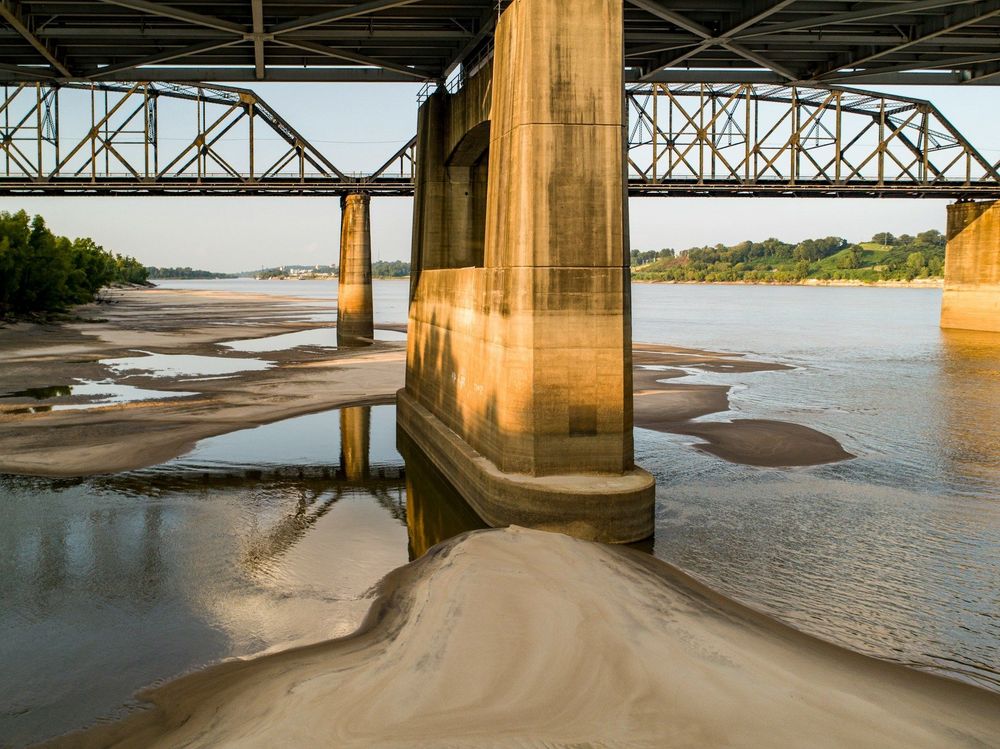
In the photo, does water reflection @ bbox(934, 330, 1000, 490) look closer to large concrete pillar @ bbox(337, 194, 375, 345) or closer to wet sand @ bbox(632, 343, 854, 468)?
wet sand @ bbox(632, 343, 854, 468)

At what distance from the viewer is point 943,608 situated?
12953 mm

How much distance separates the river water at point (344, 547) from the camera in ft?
37.4

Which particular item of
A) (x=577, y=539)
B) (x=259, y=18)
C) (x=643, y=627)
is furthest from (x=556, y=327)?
(x=259, y=18)

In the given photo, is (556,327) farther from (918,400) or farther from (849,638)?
(918,400)

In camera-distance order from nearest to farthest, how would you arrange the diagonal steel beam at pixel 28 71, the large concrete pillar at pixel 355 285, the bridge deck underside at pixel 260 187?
1. the diagonal steel beam at pixel 28 71
2. the large concrete pillar at pixel 355 285
3. the bridge deck underside at pixel 260 187

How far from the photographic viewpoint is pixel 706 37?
96.2 ft

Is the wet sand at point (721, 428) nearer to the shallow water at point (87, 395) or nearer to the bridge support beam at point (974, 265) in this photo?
the shallow water at point (87, 395)

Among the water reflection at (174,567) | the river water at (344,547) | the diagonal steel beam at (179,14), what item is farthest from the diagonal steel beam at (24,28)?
the water reflection at (174,567)

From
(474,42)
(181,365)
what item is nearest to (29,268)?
(181,365)

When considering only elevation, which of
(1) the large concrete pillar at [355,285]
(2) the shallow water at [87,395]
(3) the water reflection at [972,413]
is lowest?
(3) the water reflection at [972,413]

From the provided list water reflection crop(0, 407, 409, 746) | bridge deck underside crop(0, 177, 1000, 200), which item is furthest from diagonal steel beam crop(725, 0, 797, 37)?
bridge deck underside crop(0, 177, 1000, 200)

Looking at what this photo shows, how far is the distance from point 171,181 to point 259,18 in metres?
38.3

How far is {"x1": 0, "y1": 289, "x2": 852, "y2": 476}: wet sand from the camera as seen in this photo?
23219 millimetres

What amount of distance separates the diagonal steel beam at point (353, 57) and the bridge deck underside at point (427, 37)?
0.17 feet
